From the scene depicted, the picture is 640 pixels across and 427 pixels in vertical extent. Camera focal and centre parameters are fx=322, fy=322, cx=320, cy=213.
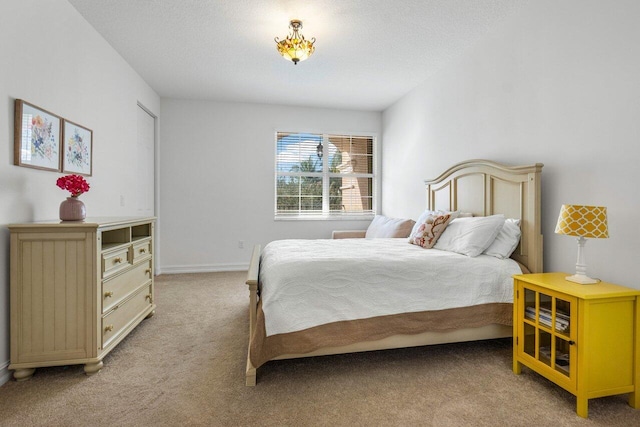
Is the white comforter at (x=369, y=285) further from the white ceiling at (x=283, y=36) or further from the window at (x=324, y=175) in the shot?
the window at (x=324, y=175)

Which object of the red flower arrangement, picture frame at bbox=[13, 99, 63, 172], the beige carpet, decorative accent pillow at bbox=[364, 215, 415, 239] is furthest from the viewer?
decorative accent pillow at bbox=[364, 215, 415, 239]

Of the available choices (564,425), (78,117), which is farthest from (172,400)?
(78,117)

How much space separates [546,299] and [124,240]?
291 centimetres

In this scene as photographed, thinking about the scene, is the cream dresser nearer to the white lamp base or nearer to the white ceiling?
the white ceiling

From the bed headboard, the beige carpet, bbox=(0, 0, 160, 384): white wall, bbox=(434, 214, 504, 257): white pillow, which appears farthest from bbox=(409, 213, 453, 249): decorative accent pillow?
bbox=(0, 0, 160, 384): white wall

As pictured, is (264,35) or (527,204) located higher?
(264,35)

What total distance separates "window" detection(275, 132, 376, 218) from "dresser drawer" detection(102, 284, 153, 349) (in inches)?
104

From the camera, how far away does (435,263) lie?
7.28 ft

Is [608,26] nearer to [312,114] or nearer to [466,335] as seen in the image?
[466,335]

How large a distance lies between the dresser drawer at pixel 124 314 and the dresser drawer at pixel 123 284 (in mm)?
52

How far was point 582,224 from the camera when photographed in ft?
5.78

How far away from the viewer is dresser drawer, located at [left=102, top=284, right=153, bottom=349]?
2.07 meters

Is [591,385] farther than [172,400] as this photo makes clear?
No

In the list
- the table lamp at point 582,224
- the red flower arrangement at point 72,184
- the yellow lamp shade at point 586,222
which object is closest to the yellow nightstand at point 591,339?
the table lamp at point 582,224
